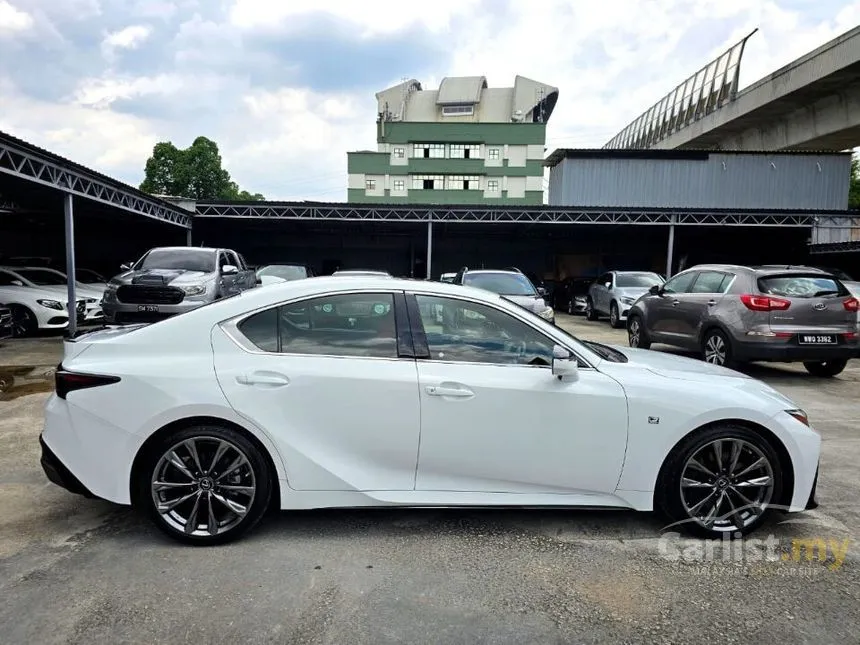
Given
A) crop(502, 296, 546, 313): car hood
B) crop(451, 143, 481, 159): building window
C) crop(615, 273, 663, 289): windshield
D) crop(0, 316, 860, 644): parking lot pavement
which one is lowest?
crop(0, 316, 860, 644): parking lot pavement

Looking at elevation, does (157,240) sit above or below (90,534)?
above

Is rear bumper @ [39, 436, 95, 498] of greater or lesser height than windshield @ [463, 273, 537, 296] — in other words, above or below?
below

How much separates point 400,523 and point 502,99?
60457mm

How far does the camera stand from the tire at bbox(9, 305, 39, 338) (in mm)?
10961

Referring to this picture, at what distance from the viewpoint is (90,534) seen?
3111mm

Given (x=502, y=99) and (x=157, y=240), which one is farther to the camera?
(x=502, y=99)

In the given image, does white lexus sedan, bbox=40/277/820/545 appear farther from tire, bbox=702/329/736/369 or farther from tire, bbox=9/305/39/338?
tire, bbox=9/305/39/338

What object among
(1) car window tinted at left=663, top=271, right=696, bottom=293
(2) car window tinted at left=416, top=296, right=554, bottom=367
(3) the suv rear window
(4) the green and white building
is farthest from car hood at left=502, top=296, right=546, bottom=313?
(4) the green and white building

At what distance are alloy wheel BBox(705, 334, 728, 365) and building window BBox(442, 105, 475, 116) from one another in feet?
180

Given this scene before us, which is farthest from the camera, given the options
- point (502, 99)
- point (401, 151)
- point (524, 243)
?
point (502, 99)

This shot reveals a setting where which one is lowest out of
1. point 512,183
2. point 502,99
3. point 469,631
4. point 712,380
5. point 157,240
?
point 469,631

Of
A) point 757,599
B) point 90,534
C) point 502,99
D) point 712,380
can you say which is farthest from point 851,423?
point 502,99

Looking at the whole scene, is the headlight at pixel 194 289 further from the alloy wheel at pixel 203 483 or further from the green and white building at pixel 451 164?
the green and white building at pixel 451 164

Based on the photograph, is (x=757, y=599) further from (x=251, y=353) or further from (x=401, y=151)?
(x=401, y=151)
